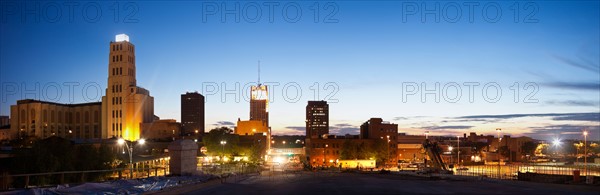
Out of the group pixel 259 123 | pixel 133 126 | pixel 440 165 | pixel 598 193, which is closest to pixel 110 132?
pixel 133 126

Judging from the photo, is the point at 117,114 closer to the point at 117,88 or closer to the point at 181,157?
the point at 117,88

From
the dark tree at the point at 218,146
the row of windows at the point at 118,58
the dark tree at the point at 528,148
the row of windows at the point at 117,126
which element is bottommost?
the dark tree at the point at 528,148

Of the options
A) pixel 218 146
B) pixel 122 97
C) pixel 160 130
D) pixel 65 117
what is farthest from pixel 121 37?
pixel 218 146

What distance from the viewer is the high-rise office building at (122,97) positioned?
114750 millimetres

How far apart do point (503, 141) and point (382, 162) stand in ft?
168

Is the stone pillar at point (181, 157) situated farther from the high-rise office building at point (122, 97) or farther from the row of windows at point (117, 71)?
the row of windows at point (117, 71)

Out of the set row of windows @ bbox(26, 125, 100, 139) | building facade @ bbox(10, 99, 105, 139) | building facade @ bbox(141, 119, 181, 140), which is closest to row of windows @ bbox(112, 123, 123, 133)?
building facade @ bbox(141, 119, 181, 140)

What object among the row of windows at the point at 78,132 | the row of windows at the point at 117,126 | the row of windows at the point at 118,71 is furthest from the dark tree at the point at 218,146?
the row of windows at the point at 78,132

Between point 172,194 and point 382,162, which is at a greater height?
point 172,194

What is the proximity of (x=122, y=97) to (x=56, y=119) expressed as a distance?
78.5 ft

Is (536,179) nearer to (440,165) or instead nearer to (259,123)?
(440,165)

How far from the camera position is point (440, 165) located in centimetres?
6894

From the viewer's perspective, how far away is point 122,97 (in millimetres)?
115188

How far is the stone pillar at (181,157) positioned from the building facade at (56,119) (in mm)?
108087
